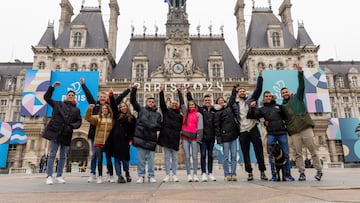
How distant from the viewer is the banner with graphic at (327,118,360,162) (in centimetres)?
3056

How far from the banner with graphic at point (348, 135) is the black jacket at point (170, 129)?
103ft

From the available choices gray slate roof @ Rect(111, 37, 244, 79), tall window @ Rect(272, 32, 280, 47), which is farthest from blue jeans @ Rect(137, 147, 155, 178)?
tall window @ Rect(272, 32, 280, 47)

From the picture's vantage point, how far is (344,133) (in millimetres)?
31922

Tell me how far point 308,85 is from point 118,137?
27.4m

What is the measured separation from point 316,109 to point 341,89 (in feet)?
43.6

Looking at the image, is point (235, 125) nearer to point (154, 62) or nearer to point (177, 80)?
point (177, 80)

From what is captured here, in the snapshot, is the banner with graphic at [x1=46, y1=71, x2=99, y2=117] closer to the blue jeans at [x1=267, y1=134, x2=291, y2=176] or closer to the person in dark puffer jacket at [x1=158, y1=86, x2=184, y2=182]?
the person in dark puffer jacket at [x1=158, y1=86, x2=184, y2=182]

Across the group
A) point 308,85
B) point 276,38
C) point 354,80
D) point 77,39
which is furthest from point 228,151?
→ point 354,80

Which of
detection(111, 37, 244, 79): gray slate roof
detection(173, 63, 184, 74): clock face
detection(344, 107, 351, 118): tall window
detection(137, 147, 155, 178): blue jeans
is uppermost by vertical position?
detection(111, 37, 244, 79): gray slate roof

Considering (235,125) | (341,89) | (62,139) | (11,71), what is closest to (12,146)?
(11,71)

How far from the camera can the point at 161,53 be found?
35.6m

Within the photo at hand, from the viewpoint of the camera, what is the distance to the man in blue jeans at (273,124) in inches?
244

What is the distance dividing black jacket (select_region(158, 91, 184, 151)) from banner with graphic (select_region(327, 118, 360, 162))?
103 feet

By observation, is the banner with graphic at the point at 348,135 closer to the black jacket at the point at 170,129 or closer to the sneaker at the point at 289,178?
the sneaker at the point at 289,178
